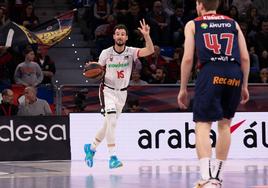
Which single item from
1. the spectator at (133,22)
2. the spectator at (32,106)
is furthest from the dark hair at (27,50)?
the spectator at (133,22)

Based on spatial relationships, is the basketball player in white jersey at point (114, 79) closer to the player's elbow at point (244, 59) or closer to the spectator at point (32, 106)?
the spectator at point (32, 106)

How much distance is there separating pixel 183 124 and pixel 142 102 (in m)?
0.98

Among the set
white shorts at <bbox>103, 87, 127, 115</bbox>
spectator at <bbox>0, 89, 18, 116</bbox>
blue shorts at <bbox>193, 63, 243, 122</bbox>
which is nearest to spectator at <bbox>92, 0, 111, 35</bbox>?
spectator at <bbox>0, 89, 18, 116</bbox>

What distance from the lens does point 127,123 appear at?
62.5 ft

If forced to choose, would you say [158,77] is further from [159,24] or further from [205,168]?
[205,168]

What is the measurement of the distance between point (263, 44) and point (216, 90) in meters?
13.9

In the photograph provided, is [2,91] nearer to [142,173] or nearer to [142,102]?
[142,102]

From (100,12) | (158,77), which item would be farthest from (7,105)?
(100,12)

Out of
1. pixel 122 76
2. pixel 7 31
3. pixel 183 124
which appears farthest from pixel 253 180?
pixel 7 31

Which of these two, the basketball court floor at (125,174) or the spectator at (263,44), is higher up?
the spectator at (263,44)

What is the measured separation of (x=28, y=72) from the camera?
824 inches

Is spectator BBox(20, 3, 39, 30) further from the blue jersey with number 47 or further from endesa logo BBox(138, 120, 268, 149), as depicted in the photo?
the blue jersey with number 47

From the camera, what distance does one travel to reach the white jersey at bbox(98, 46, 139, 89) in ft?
54.5

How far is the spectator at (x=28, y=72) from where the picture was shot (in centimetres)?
2081
